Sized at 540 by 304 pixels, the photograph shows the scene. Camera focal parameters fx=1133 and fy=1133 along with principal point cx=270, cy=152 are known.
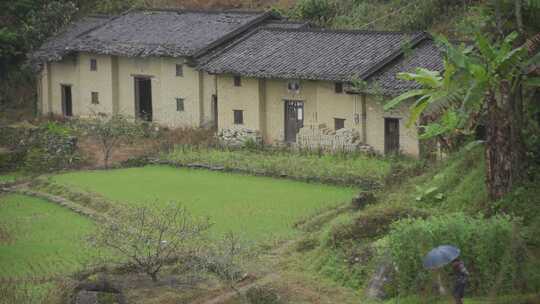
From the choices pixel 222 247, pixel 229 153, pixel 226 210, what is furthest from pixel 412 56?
pixel 222 247

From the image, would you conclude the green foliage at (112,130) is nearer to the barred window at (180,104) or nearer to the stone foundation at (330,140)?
the barred window at (180,104)

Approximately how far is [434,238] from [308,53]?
60.4 ft

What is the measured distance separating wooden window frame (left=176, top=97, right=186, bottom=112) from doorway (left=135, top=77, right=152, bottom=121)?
1641mm

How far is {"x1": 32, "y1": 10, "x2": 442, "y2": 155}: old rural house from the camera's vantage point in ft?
121

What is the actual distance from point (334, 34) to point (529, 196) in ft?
54.6

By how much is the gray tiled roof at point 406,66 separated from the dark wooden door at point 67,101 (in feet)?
54.0

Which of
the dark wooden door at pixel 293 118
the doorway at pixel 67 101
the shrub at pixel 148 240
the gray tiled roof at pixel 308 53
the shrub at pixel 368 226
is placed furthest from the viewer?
the doorway at pixel 67 101

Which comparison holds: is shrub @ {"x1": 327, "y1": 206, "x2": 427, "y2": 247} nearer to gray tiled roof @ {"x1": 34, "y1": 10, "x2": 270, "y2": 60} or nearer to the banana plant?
the banana plant

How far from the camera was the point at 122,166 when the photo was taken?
3775 cm

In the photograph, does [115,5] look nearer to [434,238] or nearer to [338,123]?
[338,123]

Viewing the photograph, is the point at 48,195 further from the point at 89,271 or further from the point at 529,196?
the point at 529,196

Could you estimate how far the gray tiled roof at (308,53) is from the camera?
37.2m

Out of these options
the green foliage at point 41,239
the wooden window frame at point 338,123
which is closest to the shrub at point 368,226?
the green foliage at point 41,239

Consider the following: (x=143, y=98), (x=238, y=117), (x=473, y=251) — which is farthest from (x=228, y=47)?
(x=473, y=251)
